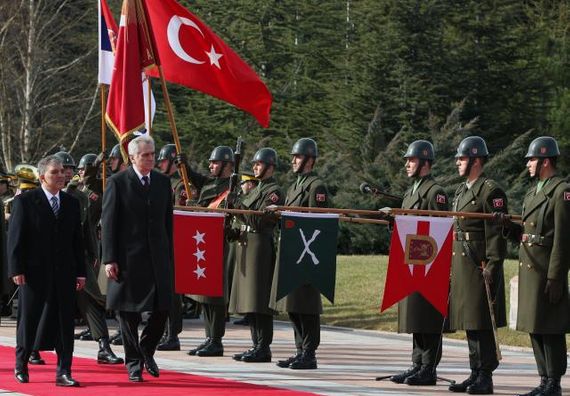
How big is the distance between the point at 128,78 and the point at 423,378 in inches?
177

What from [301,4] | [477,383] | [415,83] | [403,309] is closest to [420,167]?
[403,309]

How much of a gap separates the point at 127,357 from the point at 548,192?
3.97 m

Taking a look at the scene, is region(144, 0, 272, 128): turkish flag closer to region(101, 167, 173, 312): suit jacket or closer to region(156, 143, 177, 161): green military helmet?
region(156, 143, 177, 161): green military helmet

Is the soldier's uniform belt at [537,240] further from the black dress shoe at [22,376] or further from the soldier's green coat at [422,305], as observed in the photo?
the black dress shoe at [22,376]

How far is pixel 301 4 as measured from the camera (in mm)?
40781

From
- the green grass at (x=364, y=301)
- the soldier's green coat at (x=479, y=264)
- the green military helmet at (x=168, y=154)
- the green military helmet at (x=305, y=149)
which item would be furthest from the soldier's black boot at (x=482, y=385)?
the green military helmet at (x=168, y=154)

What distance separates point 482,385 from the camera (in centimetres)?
1120

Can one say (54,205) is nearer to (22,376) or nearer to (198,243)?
(22,376)

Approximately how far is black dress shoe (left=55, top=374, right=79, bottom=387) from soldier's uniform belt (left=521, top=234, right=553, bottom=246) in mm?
4024

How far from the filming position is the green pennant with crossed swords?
12492 millimetres

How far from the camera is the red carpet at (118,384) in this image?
10883mm

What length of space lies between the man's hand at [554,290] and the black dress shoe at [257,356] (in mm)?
3722

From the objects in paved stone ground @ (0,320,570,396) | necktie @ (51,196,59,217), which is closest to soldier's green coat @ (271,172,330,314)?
paved stone ground @ (0,320,570,396)

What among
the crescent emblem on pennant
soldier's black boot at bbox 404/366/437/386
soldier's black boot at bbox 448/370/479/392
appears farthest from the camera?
the crescent emblem on pennant
